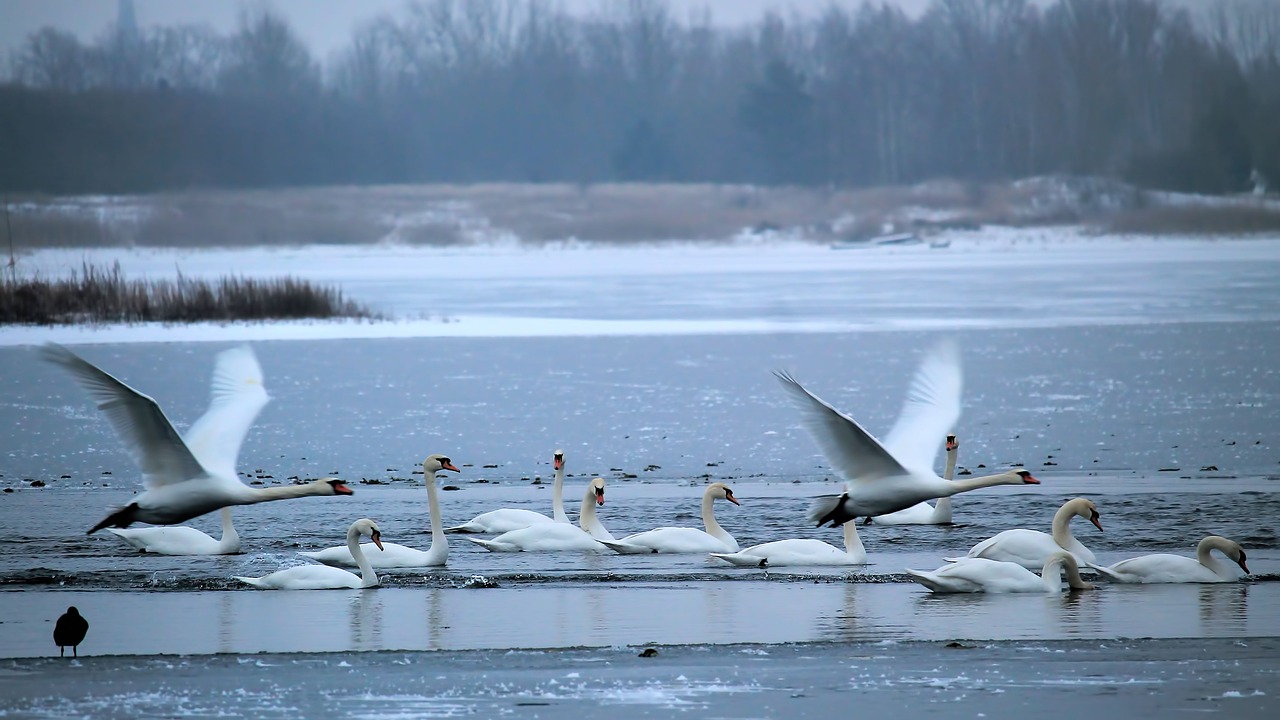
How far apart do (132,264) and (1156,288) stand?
25.9 meters

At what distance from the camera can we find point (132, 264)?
43969mm

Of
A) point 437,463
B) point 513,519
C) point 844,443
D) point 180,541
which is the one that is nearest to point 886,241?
point 513,519

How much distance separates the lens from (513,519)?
10258 mm

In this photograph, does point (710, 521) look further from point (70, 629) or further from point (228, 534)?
point (70, 629)

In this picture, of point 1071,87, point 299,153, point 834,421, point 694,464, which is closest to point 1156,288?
point 694,464

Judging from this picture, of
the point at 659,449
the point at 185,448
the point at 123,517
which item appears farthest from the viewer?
the point at 659,449

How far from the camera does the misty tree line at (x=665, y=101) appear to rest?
2153 inches

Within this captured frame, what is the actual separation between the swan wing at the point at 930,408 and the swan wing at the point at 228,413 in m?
3.61

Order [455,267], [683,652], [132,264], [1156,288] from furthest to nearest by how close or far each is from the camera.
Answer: [455,267] < [132,264] < [1156,288] < [683,652]

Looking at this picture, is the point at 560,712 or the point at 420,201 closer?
the point at 560,712

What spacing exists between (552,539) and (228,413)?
2046mm

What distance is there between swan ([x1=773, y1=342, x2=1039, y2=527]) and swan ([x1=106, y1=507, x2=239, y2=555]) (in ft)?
11.1

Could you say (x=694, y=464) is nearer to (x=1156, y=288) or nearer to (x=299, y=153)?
(x=1156, y=288)

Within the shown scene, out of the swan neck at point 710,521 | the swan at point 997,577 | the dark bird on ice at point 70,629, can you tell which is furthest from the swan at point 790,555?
the dark bird on ice at point 70,629
